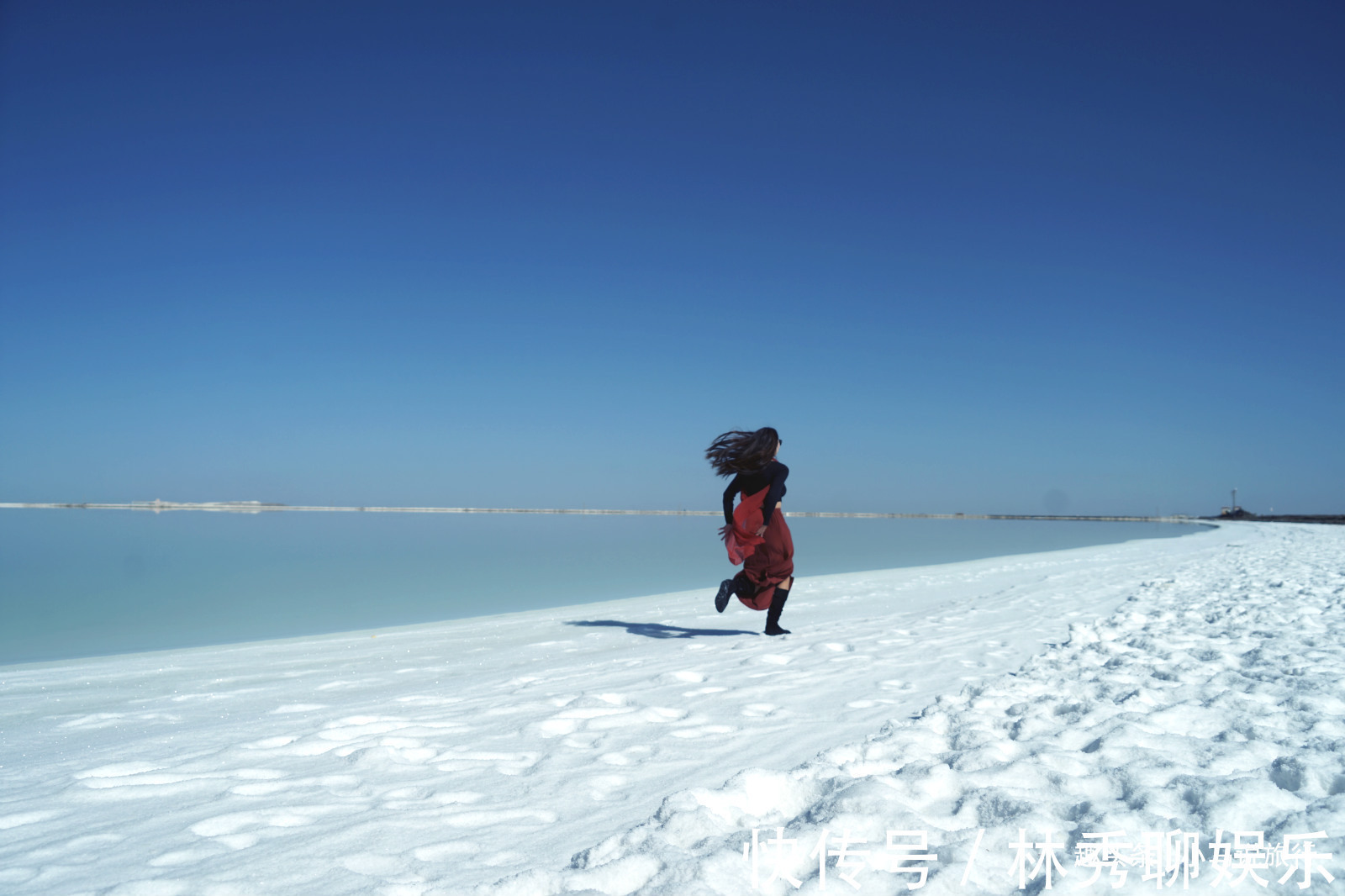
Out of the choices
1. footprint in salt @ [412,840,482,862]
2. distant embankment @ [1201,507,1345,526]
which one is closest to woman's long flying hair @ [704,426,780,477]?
footprint in salt @ [412,840,482,862]

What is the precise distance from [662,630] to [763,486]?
1922 mm

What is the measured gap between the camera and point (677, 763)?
9.61 feet

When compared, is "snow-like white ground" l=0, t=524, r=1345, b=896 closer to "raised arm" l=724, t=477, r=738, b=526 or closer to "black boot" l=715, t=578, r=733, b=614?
"black boot" l=715, t=578, r=733, b=614

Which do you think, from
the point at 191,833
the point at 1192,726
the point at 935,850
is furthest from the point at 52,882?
the point at 1192,726

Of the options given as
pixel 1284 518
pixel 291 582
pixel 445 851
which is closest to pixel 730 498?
pixel 445 851

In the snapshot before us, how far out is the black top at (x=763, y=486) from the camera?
6148mm

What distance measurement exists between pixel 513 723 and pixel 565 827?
4.10ft

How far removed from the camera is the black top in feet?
20.2

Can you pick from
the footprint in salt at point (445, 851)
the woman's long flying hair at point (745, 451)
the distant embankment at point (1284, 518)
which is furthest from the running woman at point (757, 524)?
the distant embankment at point (1284, 518)

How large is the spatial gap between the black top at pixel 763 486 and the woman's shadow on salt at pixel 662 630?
3.60 ft

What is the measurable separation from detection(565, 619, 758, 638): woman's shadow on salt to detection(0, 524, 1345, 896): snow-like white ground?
3.48ft

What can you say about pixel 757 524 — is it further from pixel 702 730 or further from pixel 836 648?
pixel 702 730

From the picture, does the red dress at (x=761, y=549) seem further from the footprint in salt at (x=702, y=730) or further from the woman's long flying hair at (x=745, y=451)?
the footprint in salt at (x=702, y=730)

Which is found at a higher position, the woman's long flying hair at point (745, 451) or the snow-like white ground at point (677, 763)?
the woman's long flying hair at point (745, 451)
